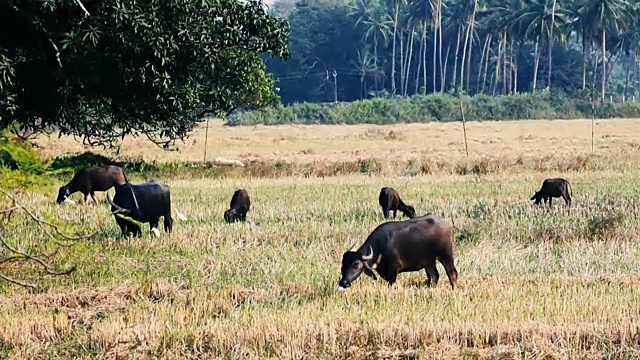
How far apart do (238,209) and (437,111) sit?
163 feet

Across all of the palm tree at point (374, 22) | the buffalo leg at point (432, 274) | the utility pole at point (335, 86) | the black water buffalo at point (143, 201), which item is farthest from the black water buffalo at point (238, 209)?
the utility pole at point (335, 86)

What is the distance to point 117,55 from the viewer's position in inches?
477

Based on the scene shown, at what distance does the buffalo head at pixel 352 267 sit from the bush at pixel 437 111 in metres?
53.2

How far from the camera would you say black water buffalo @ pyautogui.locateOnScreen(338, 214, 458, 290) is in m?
9.50

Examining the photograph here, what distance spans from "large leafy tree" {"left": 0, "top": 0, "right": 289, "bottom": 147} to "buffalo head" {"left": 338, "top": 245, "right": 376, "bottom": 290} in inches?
173

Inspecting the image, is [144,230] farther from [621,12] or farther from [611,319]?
[621,12]

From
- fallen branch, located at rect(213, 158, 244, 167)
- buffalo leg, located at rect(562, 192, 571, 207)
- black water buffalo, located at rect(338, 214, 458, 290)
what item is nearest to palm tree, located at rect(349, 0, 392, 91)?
fallen branch, located at rect(213, 158, 244, 167)

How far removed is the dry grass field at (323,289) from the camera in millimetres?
7371

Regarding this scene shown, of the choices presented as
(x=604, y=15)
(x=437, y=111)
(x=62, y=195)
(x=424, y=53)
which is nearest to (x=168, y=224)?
(x=62, y=195)

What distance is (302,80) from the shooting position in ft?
299

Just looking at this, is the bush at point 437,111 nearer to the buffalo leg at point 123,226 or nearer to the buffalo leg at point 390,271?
the buffalo leg at point 123,226

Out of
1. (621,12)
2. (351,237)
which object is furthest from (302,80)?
(351,237)

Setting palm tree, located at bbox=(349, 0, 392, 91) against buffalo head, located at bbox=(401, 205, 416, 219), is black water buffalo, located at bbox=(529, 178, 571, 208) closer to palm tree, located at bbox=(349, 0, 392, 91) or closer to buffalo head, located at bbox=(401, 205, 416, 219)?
buffalo head, located at bbox=(401, 205, 416, 219)

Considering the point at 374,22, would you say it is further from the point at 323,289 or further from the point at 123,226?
the point at 323,289
